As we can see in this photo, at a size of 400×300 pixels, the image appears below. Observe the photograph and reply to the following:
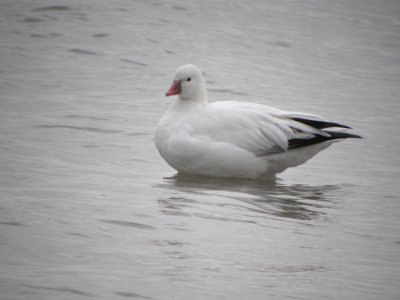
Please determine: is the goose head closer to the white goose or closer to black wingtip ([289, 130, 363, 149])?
the white goose

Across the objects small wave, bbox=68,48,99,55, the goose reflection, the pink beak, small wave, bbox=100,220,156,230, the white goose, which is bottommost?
the goose reflection

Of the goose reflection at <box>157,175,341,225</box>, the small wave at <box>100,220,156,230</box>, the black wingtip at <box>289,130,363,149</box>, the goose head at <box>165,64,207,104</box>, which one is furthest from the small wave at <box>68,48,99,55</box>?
the small wave at <box>100,220,156,230</box>

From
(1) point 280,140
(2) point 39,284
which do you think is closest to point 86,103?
(1) point 280,140

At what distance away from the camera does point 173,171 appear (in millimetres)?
8203

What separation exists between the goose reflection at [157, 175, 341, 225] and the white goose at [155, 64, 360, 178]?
0.16 m

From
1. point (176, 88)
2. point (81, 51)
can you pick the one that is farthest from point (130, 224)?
point (81, 51)

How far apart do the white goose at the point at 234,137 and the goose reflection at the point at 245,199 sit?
0.54 feet

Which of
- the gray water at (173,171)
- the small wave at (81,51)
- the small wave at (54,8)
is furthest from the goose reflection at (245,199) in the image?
the small wave at (54,8)

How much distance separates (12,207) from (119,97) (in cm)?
517

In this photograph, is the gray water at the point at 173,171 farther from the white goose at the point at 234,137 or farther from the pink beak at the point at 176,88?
the pink beak at the point at 176,88

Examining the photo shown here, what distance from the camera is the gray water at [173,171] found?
508 cm

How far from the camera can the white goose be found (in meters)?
7.83

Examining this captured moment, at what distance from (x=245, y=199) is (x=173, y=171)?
1.24 meters

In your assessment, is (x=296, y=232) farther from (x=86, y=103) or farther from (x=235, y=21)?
(x=235, y=21)
